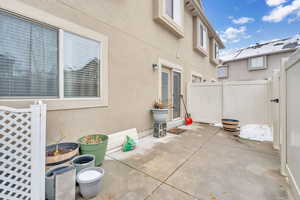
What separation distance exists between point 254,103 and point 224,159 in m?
3.81

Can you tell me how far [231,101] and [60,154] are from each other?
6216 millimetres

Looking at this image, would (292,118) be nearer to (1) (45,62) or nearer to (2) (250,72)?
(1) (45,62)

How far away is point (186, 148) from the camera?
10.7ft

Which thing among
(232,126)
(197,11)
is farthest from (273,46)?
(232,126)

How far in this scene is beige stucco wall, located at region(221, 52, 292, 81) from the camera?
12727 millimetres

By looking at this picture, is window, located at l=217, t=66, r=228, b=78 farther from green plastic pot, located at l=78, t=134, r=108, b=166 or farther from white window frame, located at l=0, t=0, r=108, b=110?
green plastic pot, located at l=78, t=134, r=108, b=166

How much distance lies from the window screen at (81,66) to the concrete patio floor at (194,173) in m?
1.58

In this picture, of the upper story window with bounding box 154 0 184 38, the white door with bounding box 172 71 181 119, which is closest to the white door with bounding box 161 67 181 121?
the white door with bounding box 172 71 181 119

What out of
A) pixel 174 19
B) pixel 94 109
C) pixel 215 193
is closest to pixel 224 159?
pixel 215 193

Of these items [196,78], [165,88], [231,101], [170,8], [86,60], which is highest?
[170,8]

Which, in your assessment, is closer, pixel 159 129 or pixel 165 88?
pixel 159 129

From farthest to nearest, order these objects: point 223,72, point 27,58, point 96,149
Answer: point 223,72 < point 96,149 < point 27,58

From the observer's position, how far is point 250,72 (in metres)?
14.1

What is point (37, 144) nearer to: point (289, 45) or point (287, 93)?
point (287, 93)
